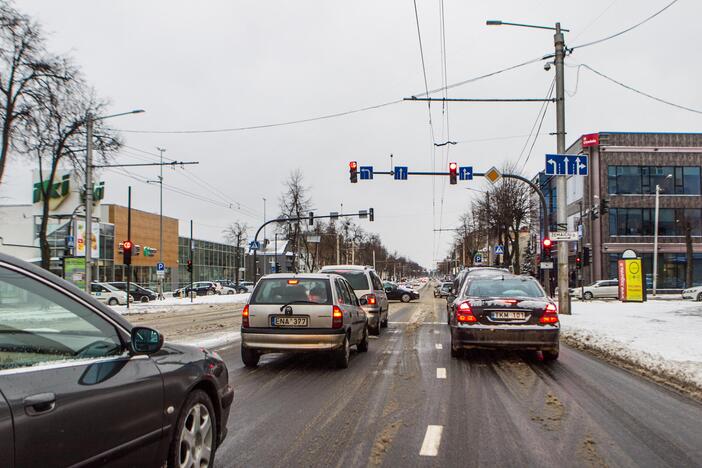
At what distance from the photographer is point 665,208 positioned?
49.9 meters

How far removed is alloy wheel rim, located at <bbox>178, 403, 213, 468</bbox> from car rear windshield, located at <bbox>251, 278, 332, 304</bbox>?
5.17m

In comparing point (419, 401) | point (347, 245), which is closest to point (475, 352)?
point (419, 401)

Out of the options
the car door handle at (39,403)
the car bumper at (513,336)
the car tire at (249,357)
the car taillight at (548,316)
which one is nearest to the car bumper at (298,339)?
the car tire at (249,357)

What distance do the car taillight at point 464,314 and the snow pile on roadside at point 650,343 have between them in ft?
8.74

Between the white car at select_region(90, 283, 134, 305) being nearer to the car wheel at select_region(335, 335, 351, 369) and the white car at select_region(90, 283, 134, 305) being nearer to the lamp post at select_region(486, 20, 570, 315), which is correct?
the lamp post at select_region(486, 20, 570, 315)

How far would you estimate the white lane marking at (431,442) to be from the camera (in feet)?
15.4

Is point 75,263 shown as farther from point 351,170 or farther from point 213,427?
point 213,427

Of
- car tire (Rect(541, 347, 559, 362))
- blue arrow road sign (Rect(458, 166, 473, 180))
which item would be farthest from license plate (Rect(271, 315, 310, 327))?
blue arrow road sign (Rect(458, 166, 473, 180))

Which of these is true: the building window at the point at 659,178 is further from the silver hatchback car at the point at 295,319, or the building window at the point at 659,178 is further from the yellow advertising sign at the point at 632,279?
the silver hatchback car at the point at 295,319

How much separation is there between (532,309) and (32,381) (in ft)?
27.3

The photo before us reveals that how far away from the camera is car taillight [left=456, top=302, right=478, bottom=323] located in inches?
380

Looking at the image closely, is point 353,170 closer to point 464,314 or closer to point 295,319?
point 464,314

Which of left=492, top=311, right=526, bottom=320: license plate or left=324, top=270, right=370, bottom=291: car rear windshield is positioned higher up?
left=324, top=270, right=370, bottom=291: car rear windshield

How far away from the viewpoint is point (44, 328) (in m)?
3.10
